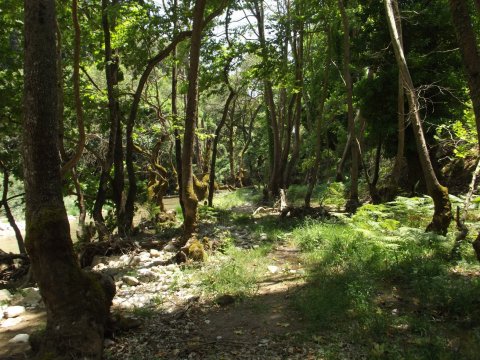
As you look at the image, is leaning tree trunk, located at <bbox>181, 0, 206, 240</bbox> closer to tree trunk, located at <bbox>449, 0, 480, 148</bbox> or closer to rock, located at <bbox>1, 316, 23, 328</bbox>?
rock, located at <bbox>1, 316, 23, 328</bbox>

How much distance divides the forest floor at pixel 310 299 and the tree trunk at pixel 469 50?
2277 millimetres

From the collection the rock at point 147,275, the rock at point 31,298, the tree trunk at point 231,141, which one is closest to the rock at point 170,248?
the rock at point 147,275

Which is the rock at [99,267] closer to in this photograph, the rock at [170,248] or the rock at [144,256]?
the rock at [144,256]

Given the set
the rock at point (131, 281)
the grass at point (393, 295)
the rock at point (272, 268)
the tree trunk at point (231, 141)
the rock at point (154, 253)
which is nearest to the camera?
the grass at point (393, 295)

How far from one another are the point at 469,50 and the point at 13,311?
7.23 meters

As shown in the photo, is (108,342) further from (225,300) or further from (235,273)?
(235,273)

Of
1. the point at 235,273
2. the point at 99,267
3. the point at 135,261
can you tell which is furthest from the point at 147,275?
the point at 99,267

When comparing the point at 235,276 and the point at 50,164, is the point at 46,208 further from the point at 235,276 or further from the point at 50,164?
the point at 235,276

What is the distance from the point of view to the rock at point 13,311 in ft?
20.1

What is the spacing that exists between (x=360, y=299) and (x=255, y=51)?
30.9 feet

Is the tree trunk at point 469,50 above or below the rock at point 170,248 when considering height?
above

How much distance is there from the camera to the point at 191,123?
8492 millimetres

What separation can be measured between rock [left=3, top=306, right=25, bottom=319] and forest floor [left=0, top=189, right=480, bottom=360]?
12 cm

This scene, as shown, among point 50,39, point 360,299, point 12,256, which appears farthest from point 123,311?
point 12,256
